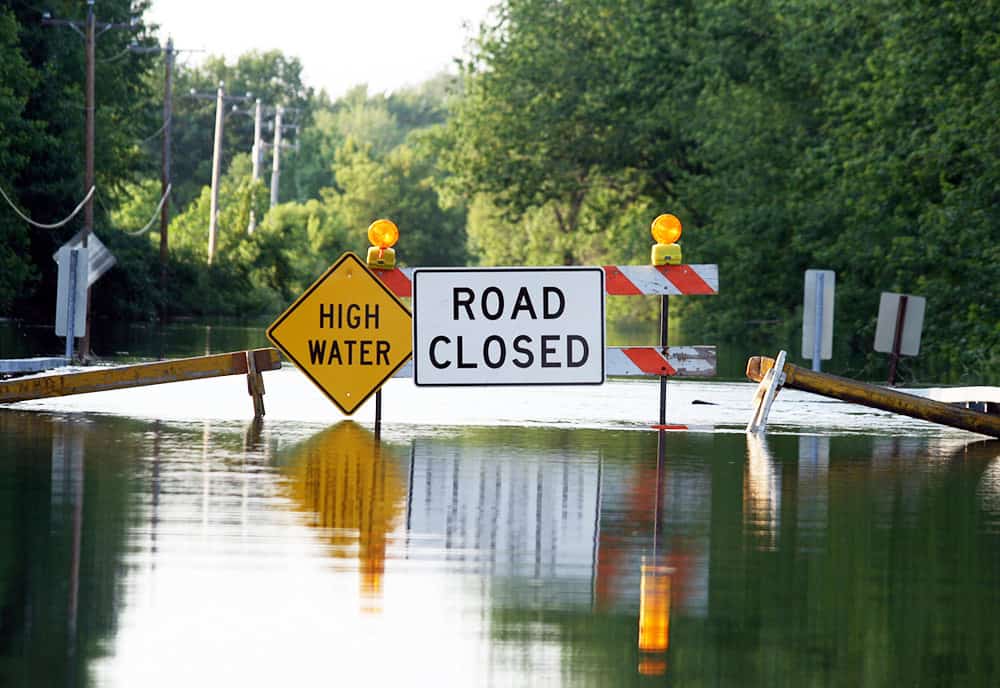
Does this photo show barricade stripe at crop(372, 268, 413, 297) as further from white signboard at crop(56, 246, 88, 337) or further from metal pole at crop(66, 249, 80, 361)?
white signboard at crop(56, 246, 88, 337)

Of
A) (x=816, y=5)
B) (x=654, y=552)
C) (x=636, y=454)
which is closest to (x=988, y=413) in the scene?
(x=636, y=454)

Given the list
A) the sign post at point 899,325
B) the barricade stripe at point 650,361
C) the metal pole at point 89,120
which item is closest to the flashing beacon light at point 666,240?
the barricade stripe at point 650,361

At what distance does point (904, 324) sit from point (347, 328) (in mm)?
11847

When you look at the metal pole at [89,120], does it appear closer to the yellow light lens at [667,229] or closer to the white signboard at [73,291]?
the white signboard at [73,291]

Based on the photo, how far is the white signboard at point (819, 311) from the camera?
80.8ft

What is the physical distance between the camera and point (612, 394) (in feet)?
74.5

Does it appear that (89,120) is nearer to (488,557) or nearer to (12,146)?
(12,146)

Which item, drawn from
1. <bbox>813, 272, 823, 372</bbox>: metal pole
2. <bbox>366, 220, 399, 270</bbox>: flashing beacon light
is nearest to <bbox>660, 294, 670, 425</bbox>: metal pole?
<bbox>366, 220, 399, 270</bbox>: flashing beacon light

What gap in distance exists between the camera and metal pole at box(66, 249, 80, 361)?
25.0m

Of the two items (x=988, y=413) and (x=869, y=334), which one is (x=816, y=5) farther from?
(x=988, y=413)

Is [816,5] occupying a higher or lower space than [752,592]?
higher

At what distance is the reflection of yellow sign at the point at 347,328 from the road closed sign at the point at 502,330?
0.38 metres

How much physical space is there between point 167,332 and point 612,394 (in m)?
28.2

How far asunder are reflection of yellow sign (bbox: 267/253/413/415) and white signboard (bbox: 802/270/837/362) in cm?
997
